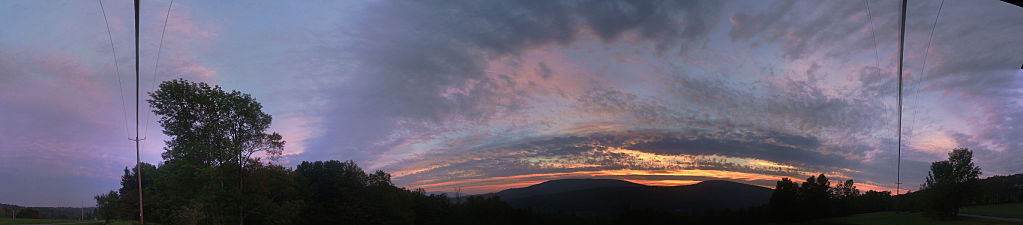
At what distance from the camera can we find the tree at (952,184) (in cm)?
5684

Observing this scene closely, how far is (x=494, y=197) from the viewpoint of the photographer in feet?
325

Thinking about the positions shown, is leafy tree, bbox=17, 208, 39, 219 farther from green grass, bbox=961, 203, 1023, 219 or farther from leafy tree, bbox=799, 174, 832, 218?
green grass, bbox=961, 203, 1023, 219

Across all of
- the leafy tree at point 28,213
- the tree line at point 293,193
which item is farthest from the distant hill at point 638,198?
the leafy tree at point 28,213

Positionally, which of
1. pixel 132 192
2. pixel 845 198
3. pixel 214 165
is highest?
pixel 214 165

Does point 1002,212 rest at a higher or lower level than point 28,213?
lower

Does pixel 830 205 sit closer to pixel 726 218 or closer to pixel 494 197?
pixel 726 218

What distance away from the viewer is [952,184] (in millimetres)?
57000

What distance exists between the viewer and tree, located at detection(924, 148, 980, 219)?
56844 millimetres

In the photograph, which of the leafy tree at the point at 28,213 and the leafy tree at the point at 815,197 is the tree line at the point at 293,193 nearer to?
the leafy tree at the point at 815,197

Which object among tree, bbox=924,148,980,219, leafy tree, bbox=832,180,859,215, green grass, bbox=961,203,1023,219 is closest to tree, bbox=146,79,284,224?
tree, bbox=924,148,980,219

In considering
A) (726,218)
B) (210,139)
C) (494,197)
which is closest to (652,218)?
(726,218)

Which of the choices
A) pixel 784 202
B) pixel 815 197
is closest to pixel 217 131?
pixel 784 202

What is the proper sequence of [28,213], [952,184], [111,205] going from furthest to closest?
[28,213]
[111,205]
[952,184]

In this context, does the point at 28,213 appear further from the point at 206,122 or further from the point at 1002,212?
the point at 1002,212
